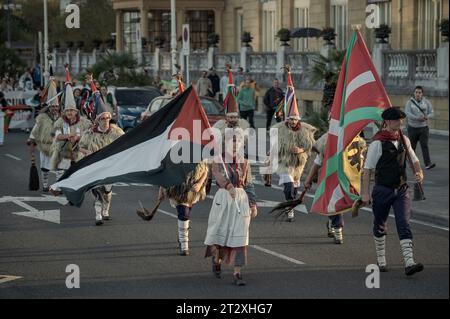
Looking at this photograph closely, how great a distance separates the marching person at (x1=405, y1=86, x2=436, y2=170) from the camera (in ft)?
79.5

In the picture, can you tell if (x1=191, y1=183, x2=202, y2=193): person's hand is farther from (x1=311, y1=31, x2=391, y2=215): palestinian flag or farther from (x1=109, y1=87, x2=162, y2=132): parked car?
(x1=109, y1=87, x2=162, y2=132): parked car

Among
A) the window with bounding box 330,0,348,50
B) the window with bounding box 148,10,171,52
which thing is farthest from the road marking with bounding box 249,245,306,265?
the window with bounding box 148,10,171,52

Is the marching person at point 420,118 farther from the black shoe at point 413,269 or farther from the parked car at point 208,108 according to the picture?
the black shoe at point 413,269

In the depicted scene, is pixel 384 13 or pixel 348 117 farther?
pixel 384 13

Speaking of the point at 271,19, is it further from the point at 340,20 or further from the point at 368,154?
the point at 368,154

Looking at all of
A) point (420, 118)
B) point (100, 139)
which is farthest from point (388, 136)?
point (420, 118)

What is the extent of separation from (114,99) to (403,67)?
8.40 meters

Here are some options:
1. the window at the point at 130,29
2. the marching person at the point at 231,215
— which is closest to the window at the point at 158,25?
the window at the point at 130,29

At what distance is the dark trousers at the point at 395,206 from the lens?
517 inches

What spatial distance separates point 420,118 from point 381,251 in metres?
11.3

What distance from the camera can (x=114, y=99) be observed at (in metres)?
34.0

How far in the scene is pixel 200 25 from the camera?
6272 centimetres

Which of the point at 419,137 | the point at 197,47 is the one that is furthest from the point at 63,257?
the point at 197,47

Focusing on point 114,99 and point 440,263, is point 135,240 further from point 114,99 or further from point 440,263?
point 114,99
